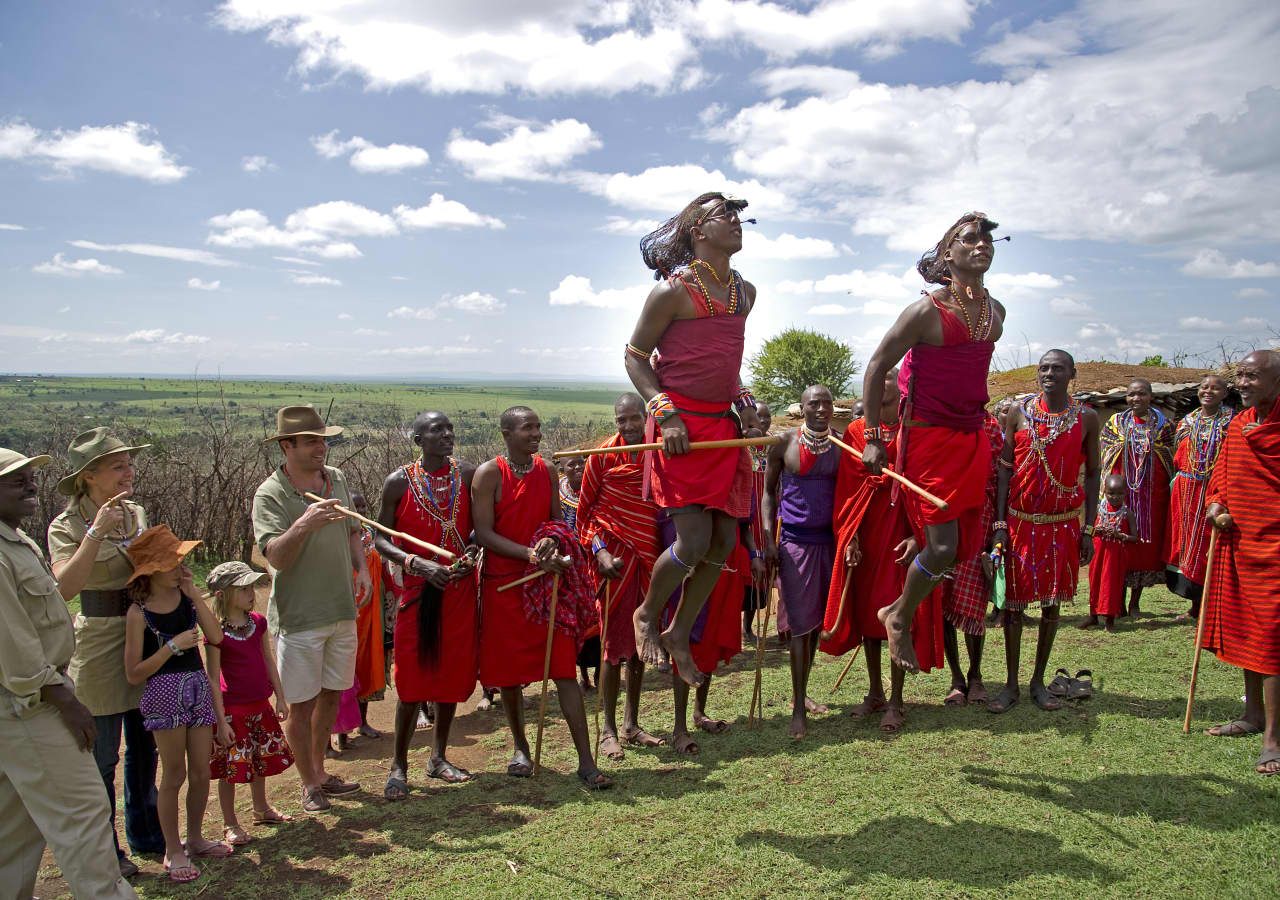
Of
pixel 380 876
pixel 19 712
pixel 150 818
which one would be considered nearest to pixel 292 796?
pixel 150 818

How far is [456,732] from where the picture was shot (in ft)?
23.7

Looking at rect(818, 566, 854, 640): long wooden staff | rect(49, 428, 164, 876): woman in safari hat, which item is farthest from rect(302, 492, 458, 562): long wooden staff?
rect(818, 566, 854, 640): long wooden staff

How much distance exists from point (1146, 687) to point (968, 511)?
2806mm

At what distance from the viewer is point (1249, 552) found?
5.29 m

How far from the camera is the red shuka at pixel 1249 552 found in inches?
203

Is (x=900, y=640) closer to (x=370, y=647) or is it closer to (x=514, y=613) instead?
(x=514, y=613)

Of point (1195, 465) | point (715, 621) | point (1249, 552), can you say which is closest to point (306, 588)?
point (715, 621)

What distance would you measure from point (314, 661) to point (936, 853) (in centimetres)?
361

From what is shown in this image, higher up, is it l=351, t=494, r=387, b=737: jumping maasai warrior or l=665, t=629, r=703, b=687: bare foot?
l=665, t=629, r=703, b=687: bare foot

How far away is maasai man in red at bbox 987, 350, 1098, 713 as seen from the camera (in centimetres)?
627

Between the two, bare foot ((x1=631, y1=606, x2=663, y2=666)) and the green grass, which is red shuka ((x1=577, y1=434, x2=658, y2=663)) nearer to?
the green grass

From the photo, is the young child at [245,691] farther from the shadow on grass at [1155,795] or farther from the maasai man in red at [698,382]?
the shadow on grass at [1155,795]

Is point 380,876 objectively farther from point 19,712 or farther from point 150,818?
point 19,712

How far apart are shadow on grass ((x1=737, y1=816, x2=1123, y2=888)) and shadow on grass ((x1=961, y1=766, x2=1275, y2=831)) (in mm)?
488
